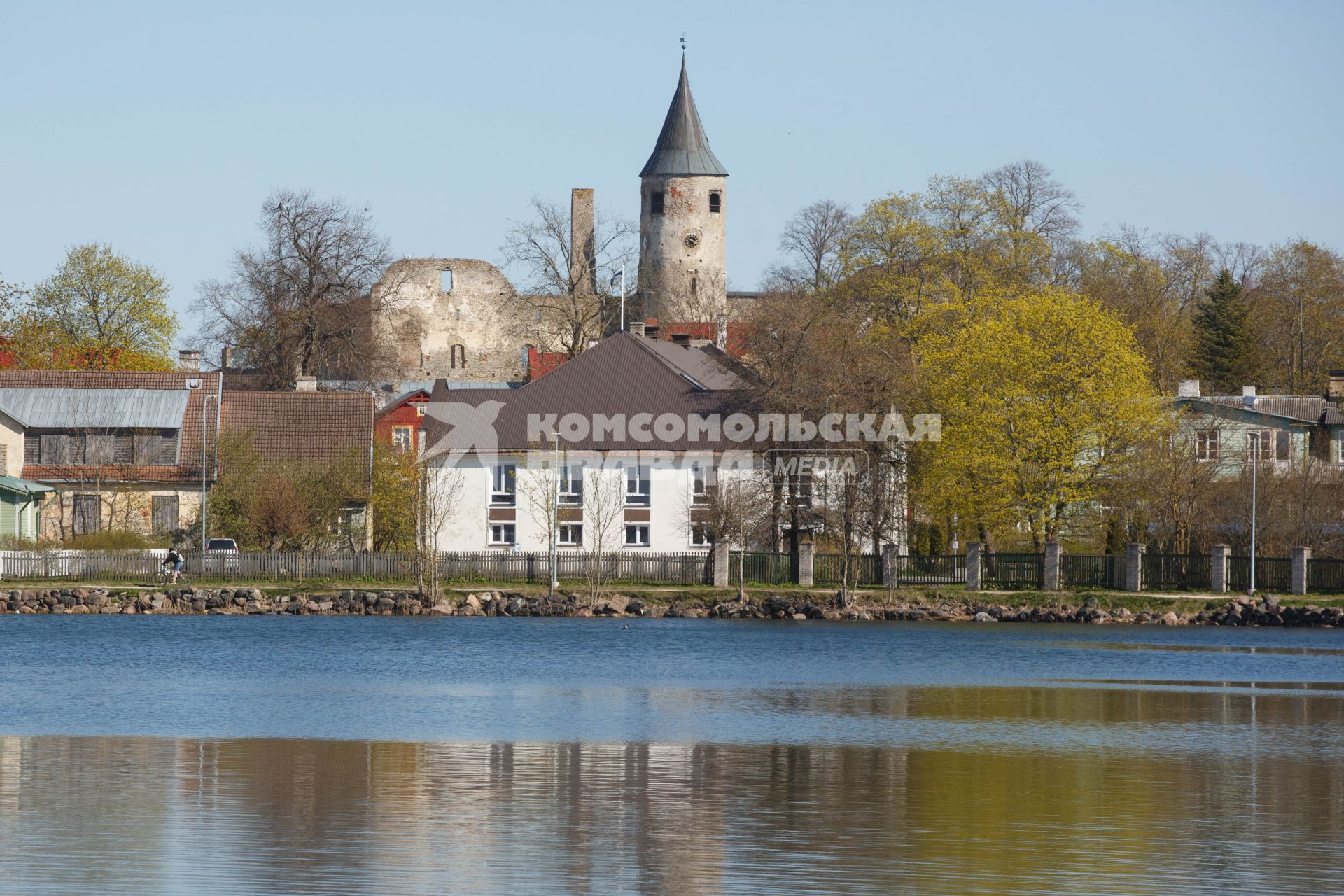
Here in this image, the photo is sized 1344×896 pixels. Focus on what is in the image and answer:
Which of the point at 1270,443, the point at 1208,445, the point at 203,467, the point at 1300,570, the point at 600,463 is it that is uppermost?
the point at 1270,443

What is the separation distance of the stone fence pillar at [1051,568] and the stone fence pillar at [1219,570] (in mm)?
4425

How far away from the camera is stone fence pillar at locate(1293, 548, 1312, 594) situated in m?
53.3

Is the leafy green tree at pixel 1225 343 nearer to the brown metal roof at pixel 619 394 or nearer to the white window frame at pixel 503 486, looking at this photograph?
the brown metal roof at pixel 619 394

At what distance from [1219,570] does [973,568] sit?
6.97 meters

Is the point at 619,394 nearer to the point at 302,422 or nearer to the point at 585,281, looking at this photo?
the point at 302,422

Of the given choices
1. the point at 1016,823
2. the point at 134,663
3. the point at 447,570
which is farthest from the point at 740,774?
the point at 447,570

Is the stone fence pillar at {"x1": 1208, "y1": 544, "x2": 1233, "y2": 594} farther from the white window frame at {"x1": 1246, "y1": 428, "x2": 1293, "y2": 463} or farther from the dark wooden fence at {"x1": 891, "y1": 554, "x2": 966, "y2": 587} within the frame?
the white window frame at {"x1": 1246, "y1": 428, "x2": 1293, "y2": 463}

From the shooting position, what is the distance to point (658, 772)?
68.6ft

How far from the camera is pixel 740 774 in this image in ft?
68.5

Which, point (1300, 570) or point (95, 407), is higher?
point (95, 407)

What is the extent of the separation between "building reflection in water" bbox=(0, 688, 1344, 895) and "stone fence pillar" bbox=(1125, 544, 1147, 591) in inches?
1114

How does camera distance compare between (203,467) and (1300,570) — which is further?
(203,467)

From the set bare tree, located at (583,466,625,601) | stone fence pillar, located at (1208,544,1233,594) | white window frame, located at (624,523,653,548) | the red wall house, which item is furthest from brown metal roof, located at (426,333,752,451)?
stone fence pillar, located at (1208,544,1233,594)

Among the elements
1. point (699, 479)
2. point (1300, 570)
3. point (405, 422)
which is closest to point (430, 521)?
point (699, 479)
